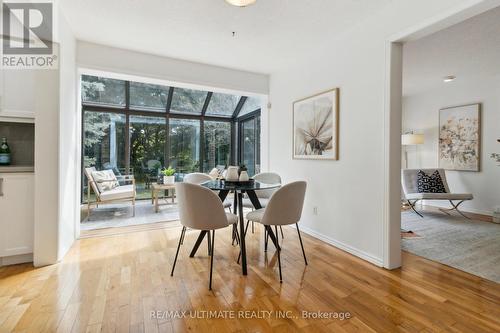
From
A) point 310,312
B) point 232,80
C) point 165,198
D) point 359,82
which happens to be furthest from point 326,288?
point 165,198

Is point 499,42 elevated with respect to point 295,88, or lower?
elevated

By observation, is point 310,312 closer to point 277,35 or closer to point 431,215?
point 277,35

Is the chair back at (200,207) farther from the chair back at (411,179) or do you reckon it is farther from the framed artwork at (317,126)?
the chair back at (411,179)

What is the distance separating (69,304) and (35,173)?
4.38ft

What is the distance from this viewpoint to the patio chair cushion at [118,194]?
408 centimetres

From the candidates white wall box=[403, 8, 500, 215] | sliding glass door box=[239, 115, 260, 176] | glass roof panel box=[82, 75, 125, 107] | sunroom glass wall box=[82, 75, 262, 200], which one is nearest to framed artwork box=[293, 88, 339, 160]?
white wall box=[403, 8, 500, 215]

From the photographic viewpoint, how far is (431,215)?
441cm

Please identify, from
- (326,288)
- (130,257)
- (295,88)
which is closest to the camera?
(326,288)

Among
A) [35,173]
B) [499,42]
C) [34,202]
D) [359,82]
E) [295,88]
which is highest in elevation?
[499,42]

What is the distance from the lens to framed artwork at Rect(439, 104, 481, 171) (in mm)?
4566

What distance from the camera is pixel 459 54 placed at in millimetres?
3387

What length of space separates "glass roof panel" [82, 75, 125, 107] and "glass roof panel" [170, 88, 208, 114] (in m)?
1.09

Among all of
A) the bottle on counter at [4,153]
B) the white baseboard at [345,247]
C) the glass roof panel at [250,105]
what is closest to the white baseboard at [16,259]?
the bottle on counter at [4,153]

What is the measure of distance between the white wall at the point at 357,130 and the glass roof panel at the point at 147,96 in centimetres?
330
